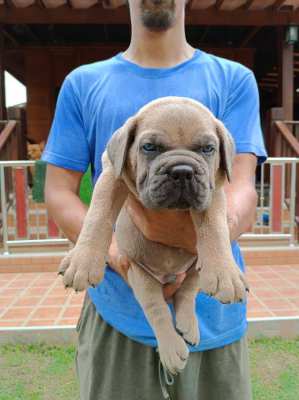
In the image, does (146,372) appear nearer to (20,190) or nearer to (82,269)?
(82,269)

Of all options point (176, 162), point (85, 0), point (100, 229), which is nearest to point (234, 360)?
point (100, 229)

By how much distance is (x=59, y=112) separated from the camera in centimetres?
225

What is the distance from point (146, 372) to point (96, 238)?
0.90 m

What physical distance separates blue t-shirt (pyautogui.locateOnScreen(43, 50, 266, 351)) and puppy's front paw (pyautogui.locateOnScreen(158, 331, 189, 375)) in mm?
343

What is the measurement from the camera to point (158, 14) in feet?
6.73

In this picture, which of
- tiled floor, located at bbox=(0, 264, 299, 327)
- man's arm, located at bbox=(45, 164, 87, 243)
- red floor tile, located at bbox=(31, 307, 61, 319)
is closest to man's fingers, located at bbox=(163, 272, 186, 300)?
man's arm, located at bbox=(45, 164, 87, 243)

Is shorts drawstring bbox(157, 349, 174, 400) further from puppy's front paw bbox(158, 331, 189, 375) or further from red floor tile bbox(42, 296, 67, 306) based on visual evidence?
red floor tile bbox(42, 296, 67, 306)

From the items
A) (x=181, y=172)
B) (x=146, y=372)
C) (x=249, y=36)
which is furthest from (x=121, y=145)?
(x=249, y=36)

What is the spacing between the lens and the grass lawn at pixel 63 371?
13.3ft

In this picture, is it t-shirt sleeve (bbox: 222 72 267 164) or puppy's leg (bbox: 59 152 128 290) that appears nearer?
puppy's leg (bbox: 59 152 128 290)

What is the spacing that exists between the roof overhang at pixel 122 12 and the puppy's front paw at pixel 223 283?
877 centimetres

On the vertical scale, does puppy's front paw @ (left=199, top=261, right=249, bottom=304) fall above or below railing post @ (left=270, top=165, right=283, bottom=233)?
above

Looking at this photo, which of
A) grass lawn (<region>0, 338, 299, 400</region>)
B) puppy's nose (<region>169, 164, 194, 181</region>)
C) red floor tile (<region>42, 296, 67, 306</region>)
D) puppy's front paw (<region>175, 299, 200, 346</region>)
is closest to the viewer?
puppy's nose (<region>169, 164, 194, 181</region>)

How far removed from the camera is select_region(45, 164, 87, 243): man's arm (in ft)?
7.06
